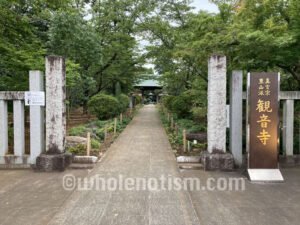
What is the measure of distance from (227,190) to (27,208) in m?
4.19

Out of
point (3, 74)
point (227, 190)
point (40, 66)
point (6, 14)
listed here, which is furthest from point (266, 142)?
point (3, 74)

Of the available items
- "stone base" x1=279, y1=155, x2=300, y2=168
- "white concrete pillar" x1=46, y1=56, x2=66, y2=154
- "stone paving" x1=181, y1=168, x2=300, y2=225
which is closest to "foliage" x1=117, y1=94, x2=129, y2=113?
"white concrete pillar" x1=46, y1=56, x2=66, y2=154

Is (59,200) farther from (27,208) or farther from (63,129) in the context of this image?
(63,129)

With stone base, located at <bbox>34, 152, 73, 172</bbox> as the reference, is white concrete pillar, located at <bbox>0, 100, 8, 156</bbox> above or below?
above

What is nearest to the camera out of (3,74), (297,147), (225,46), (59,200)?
(59,200)

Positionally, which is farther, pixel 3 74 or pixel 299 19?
pixel 3 74

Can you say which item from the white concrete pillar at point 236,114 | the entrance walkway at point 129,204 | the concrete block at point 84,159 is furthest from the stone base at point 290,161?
the concrete block at point 84,159

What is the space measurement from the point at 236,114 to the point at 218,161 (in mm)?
1470

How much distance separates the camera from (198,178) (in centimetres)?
512

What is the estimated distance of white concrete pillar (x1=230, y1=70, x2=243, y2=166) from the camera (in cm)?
559

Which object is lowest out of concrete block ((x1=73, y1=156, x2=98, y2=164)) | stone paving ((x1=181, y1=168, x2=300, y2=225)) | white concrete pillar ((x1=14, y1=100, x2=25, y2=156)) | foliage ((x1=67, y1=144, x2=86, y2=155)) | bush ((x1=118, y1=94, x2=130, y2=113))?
stone paving ((x1=181, y1=168, x2=300, y2=225))

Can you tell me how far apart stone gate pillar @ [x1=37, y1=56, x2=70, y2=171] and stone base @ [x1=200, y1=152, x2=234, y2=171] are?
415cm

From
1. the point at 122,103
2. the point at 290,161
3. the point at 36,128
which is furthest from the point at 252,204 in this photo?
the point at 122,103

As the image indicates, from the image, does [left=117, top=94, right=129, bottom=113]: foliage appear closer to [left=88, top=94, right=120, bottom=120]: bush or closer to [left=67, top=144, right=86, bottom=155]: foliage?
[left=88, top=94, right=120, bottom=120]: bush
